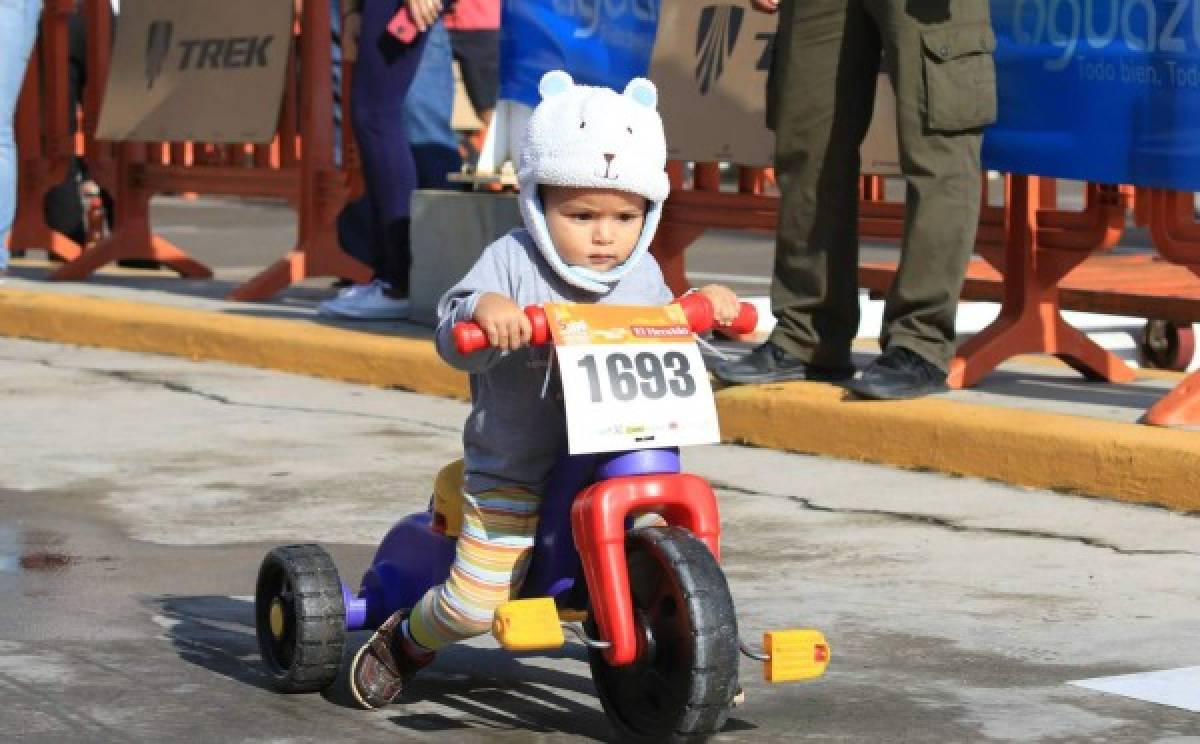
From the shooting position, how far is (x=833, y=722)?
13.4ft

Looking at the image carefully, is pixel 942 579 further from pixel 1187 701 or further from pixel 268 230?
pixel 268 230

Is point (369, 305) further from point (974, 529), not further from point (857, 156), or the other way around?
point (974, 529)

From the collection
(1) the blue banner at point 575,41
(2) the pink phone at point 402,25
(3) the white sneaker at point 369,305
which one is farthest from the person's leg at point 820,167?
(3) the white sneaker at point 369,305

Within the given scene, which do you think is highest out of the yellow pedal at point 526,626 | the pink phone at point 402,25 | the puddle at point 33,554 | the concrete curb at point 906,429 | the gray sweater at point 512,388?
the pink phone at point 402,25

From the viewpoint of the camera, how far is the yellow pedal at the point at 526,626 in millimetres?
3957

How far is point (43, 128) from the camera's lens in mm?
12281

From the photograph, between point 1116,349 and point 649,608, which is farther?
point 1116,349

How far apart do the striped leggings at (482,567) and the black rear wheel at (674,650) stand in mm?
208

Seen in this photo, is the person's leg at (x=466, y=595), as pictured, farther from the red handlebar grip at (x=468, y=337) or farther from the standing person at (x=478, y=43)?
the standing person at (x=478, y=43)

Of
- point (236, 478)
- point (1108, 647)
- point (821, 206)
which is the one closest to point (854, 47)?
point (821, 206)

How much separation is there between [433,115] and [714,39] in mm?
1569

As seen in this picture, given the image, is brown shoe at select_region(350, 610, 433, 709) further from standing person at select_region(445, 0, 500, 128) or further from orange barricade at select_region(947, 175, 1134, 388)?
standing person at select_region(445, 0, 500, 128)

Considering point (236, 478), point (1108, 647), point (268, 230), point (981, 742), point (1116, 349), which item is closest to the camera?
point (981, 742)

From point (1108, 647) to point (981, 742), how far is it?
2.45 ft
